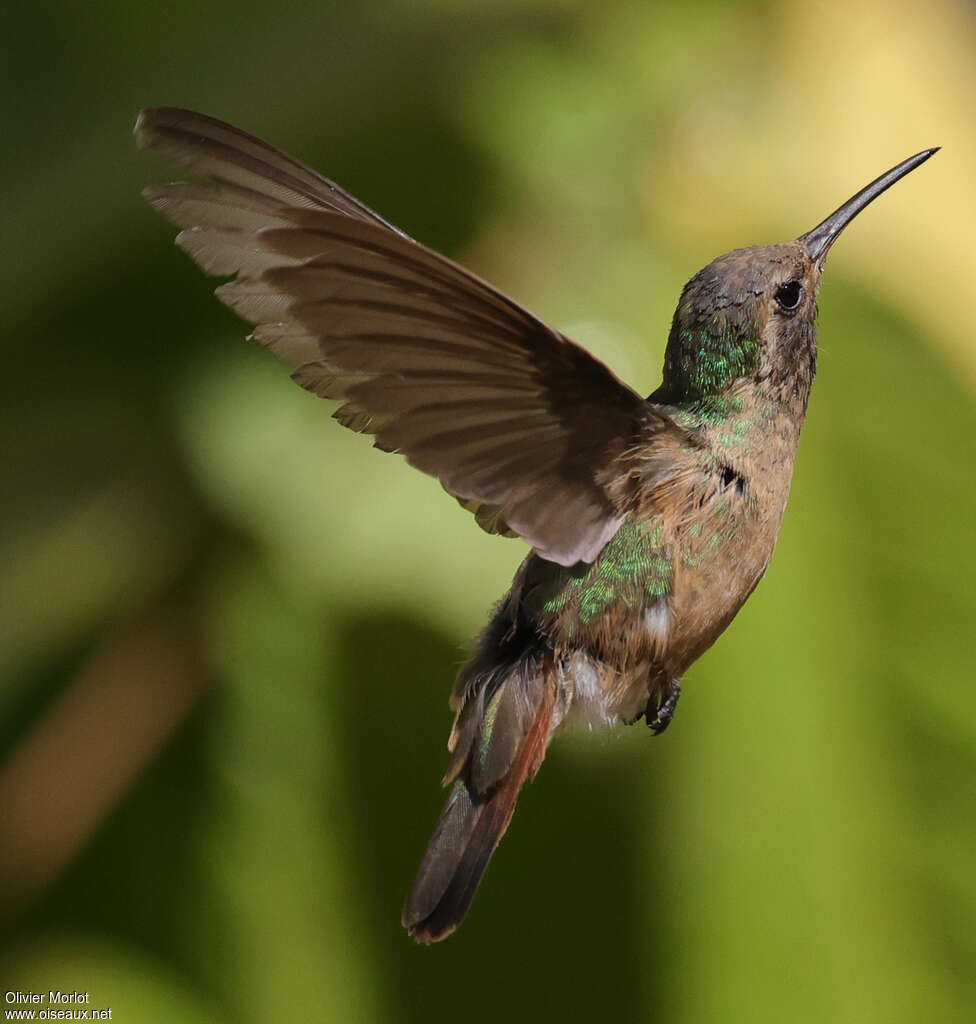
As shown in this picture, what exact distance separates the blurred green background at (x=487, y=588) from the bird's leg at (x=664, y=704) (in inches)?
4.7

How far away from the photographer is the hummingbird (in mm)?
1167

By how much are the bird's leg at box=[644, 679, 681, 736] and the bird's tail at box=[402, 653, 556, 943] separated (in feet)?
0.42

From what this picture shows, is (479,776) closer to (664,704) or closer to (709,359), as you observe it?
(664,704)

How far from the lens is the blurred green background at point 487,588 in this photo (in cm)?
198

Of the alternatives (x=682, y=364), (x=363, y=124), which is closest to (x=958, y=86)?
(x=363, y=124)

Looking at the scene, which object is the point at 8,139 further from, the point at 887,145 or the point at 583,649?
the point at 583,649

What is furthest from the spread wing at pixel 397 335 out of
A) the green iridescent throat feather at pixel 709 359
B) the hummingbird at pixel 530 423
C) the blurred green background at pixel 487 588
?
the blurred green background at pixel 487 588

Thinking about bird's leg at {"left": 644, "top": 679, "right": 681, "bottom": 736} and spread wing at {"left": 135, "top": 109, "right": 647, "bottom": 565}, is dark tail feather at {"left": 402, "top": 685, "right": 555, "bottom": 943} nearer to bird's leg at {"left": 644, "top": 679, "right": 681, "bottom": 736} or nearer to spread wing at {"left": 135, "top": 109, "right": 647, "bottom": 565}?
bird's leg at {"left": 644, "top": 679, "right": 681, "bottom": 736}

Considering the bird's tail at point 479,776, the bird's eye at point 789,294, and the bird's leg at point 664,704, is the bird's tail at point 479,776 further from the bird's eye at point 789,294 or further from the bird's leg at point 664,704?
the bird's eye at point 789,294

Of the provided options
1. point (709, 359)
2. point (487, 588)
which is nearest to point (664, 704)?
point (709, 359)

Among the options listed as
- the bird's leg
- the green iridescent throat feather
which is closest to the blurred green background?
the bird's leg

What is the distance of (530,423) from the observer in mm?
1336

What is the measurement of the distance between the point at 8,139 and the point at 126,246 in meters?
0.54

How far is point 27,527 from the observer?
246 centimetres
